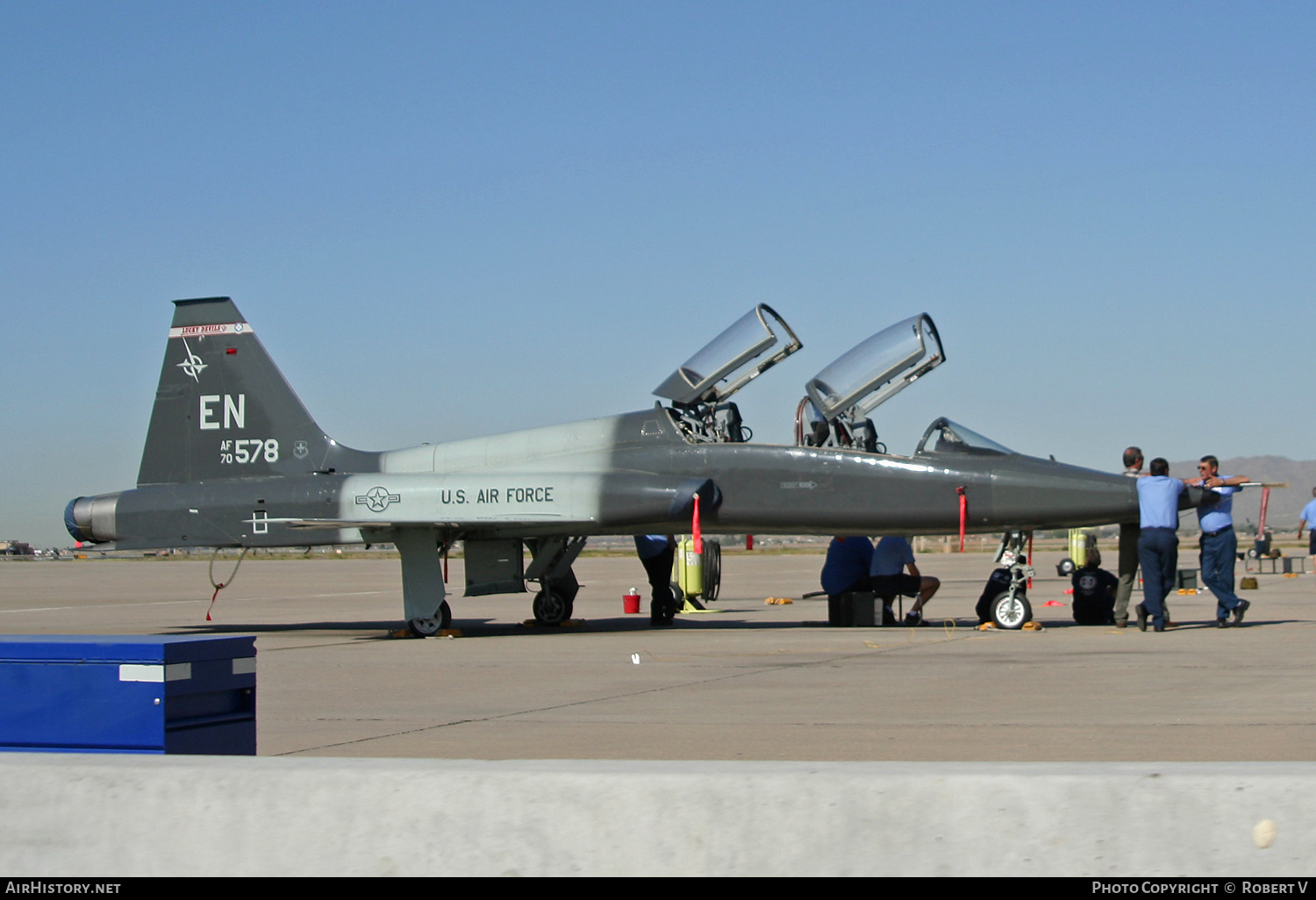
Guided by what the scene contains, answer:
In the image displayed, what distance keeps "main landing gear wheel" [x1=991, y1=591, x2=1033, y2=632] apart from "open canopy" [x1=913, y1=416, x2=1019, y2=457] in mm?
1475

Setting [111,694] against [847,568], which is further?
[847,568]

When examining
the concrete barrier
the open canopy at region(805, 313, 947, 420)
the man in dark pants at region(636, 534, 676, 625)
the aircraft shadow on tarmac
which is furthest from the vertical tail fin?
the concrete barrier

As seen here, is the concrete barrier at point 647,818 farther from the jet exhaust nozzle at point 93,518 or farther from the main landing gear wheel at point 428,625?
the jet exhaust nozzle at point 93,518

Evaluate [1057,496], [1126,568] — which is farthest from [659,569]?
[1126,568]

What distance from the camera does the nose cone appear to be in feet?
42.5

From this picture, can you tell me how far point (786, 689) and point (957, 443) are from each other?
222 inches

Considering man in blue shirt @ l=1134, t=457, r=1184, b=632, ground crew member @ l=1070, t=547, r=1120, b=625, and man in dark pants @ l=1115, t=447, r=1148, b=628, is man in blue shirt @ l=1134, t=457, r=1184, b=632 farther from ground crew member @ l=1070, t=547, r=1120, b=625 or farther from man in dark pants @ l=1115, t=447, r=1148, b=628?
ground crew member @ l=1070, t=547, r=1120, b=625

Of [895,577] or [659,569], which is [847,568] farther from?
[659,569]

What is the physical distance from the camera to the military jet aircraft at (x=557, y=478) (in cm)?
1345

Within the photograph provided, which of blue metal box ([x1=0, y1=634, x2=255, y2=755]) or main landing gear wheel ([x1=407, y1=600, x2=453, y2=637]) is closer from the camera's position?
blue metal box ([x1=0, y1=634, x2=255, y2=755])

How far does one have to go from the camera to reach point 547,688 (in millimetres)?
9008

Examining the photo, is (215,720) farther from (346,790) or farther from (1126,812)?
(1126,812)

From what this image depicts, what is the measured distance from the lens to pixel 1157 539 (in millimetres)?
12461
